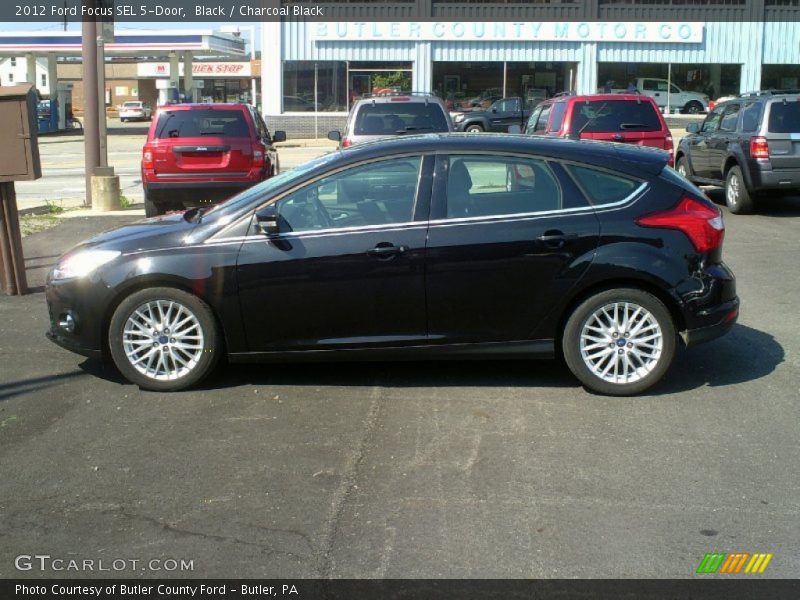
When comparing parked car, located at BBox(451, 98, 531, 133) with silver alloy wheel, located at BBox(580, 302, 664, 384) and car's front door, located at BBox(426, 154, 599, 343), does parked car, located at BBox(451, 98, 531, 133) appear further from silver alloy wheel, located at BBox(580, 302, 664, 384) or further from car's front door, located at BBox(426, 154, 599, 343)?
silver alloy wheel, located at BBox(580, 302, 664, 384)

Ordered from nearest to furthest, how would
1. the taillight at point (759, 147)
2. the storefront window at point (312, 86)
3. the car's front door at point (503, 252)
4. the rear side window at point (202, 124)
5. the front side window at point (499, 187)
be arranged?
the car's front door at point (503, 252), the front side window at point (499, 187), the taillight at point (759, 147), the rear side window at point (202, 124), the storefront window at point (312, 86)

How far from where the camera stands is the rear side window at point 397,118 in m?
15.3

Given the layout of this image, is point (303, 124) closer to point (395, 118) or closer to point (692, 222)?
point (395, 118)

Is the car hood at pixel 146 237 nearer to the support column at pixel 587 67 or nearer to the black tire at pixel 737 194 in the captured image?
the black tire at pixel 737 194

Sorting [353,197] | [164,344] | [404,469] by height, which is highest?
[353,197]

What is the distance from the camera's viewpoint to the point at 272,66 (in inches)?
1501

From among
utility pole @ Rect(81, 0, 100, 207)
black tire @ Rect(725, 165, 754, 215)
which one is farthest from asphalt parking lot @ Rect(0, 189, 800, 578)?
utility pole @ Rect(81, 0, 100, 207)

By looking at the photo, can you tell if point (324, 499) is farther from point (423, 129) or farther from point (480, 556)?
point (423, 129)

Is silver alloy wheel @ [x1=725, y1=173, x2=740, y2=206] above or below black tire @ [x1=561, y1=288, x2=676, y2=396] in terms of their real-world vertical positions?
above

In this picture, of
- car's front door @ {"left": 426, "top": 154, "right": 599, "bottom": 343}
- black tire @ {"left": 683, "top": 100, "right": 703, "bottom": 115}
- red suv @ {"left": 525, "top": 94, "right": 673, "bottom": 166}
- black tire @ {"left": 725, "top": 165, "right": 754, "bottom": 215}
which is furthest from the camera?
black tire @ {"left": 683, "top": 100, "right": 703, "bottom": 115}

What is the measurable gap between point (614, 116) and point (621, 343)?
9871 mm

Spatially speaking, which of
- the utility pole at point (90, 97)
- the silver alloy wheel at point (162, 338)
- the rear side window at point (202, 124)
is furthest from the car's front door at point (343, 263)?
the utility pole at point (90, 97)

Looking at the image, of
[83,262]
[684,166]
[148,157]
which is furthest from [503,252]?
[684,166]

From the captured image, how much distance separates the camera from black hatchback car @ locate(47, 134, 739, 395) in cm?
609
